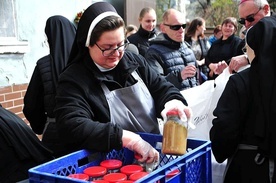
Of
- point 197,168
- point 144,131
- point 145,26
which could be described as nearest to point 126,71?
point 144,131

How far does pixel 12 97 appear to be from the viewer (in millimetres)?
4117

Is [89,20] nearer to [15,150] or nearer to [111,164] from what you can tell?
[111,164]

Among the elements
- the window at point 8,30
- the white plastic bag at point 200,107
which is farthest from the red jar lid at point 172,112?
the window at point 8,30

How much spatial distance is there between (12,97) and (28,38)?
2.68ft

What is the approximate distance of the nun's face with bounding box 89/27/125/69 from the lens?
1718 mm

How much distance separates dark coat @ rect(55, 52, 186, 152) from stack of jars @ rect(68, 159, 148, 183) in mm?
86

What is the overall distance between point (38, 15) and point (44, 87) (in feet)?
7.04

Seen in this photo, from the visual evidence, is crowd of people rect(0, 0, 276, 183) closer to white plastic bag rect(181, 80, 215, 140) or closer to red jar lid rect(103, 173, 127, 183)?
red jar lid rect(103, 173, 127, 183)

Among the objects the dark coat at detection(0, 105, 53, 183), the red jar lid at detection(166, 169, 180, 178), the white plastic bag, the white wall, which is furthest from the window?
the red jar lid at detection(166, 169, 180, 178)

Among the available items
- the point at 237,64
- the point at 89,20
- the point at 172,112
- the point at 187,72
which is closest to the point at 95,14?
the point at 89,20

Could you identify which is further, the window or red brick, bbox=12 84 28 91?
red brick, bbox=12 84 28 91

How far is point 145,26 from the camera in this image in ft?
16.9

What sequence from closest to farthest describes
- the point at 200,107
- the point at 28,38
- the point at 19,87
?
the point at 200,107 < the point at 19,87 < the point at 28,38

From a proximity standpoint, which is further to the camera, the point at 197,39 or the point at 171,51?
the point at 197,39
